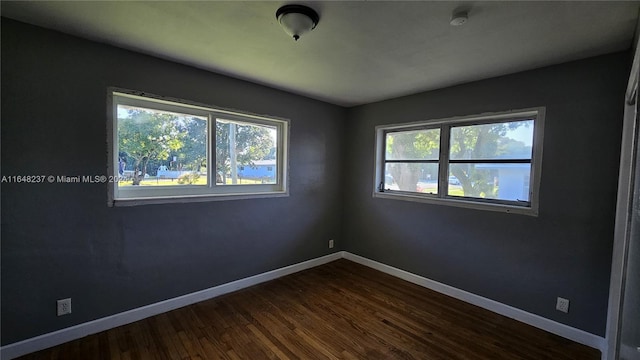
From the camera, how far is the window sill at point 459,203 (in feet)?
8.17

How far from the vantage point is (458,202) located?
2.93 meters

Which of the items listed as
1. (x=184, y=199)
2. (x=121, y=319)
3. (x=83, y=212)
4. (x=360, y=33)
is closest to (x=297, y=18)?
(x=360, y=33)

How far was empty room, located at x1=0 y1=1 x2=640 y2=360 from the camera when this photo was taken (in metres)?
1.77

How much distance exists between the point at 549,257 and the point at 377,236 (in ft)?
6.11

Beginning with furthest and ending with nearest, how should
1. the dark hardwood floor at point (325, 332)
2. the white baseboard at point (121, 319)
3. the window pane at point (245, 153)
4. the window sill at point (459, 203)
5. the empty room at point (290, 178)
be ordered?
the window pane at point (245, 153) → the window sill at point (459, 203) → the dark hardwood floor at point (325, 332) → the white baseboard at point (121, 319) → the empty room at point (290, 178)

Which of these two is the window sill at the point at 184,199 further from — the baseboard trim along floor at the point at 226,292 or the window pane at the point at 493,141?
the window pane at the point at 493,141

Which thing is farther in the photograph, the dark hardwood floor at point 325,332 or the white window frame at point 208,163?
the white window frame at point 208,163

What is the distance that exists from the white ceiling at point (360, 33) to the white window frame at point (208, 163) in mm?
420

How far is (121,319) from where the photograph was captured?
7.45ft

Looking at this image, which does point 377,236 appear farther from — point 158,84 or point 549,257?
point 158,84

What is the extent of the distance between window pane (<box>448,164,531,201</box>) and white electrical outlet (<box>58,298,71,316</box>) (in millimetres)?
3767

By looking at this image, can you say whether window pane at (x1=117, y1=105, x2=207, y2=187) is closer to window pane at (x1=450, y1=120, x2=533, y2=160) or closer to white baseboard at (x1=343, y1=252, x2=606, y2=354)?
white baseboard at (x1=343, y1=252, x2=606, y2=354)

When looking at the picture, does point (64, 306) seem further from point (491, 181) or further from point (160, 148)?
point (491, 181)

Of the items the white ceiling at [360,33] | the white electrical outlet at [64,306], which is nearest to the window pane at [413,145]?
the white ceiling at [360,33]
